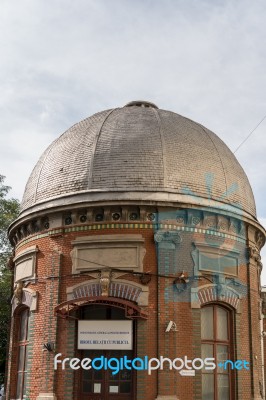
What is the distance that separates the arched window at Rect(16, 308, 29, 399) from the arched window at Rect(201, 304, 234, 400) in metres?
5.72

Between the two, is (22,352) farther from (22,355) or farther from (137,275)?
(137,275)

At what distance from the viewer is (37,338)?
17.5m

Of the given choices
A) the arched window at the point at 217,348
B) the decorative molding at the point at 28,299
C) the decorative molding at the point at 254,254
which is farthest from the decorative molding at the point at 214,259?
the decorative molding at the point at 28,299

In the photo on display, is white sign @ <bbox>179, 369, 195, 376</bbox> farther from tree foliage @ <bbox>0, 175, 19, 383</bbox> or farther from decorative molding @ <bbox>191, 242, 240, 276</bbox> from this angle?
tree foliage @ <bbox>0, 175, 19, 383</bbox>

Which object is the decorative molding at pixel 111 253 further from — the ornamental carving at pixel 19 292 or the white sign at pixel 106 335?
the ornamental carving at pixel 19 292

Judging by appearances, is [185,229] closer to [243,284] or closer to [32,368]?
[243,284]

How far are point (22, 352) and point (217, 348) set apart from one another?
20.8 feet

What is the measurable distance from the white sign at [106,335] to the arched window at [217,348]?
237 centimetres

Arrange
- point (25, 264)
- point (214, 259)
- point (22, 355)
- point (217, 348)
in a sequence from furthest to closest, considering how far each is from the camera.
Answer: point (25, 264), point (22, 355), point (214, 259), point (217, 348)

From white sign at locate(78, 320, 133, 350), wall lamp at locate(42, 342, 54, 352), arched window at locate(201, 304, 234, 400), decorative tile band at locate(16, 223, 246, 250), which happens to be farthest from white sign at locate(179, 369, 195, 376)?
decorative tile band at locate(16, 223, 246, 250)

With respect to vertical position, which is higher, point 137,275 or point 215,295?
point 137,275

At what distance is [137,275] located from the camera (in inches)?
663

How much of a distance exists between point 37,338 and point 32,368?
0.90 meters

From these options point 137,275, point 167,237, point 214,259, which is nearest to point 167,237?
point 167,237
